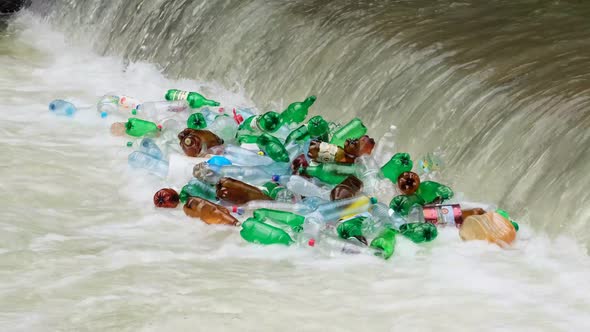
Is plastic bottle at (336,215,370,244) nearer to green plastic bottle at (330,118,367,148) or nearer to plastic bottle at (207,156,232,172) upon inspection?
plastic bottle at (207,156,232,172)

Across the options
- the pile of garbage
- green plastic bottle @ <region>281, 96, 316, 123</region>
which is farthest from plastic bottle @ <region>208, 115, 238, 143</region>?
green plastic bottle @ <region>281, 96, 316, 123</region>

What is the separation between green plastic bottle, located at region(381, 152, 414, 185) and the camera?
184 inches

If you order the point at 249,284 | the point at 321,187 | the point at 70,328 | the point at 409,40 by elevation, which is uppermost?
the point at 409,40

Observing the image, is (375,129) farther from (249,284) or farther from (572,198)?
(249,284)

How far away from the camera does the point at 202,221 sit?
4.36 m

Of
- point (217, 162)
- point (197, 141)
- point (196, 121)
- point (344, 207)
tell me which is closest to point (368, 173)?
point (344, 207)

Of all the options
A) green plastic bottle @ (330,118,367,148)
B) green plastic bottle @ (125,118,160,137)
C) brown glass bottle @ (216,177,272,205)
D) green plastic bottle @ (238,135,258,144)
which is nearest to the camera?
brown glass bottle @ (216,177,272,205)

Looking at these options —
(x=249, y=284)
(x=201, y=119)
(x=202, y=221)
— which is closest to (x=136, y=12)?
(x=201, y=119)

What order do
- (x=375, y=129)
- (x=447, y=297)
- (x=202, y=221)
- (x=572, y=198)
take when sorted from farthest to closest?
(x=375, y=129)
(x=202, y=221)
(x=572, y=198)
(x=447, y=297)

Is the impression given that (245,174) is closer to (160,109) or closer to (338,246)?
(338,246)

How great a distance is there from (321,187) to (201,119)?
110 centimetres

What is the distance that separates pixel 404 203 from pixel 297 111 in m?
1.54

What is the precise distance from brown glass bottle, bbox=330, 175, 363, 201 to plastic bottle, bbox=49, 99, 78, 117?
2.41 m

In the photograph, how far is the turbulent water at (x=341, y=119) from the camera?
334 centimetres
